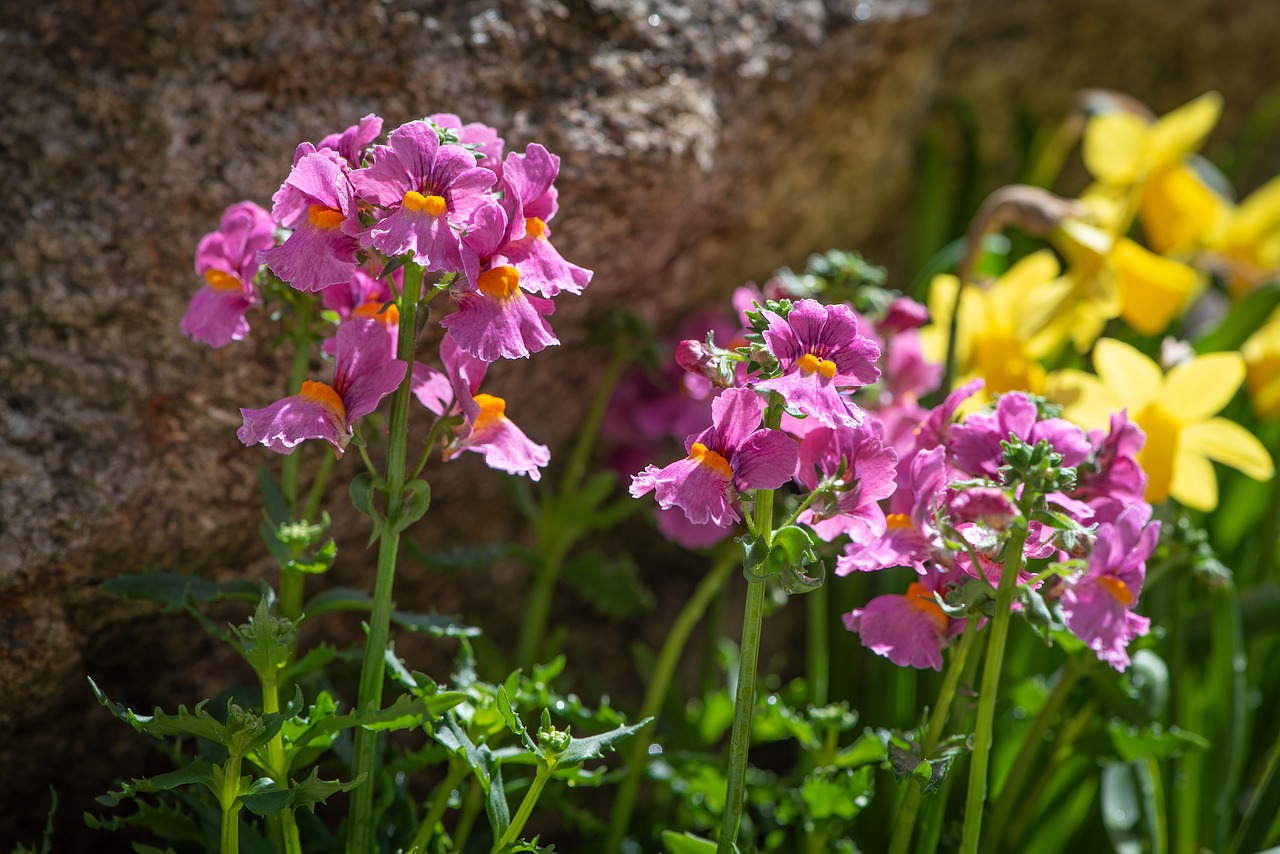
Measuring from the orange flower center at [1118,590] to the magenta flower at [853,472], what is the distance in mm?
166

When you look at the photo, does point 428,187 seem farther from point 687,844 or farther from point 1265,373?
point 1265,373

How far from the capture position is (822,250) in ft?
5.44

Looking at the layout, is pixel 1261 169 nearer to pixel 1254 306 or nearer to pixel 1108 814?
pixel 1254 306

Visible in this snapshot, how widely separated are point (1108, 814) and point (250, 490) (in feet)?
3.13

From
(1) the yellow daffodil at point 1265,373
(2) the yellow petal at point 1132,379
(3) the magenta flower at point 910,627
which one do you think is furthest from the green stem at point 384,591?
(1) the yellow daffodil at point 1265,373

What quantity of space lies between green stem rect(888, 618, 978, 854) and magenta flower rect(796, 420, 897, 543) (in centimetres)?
10

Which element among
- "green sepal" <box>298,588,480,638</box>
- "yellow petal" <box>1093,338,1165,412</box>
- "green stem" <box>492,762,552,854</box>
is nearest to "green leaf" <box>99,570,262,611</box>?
"green sepal" <box>298,588,480,638</box>

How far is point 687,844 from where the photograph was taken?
864mm

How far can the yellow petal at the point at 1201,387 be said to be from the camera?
1.13 meters

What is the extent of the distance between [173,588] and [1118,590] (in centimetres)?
75

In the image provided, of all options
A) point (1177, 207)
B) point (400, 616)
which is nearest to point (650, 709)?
point (400, 616)

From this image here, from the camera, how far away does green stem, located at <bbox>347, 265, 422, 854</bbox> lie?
778 mm

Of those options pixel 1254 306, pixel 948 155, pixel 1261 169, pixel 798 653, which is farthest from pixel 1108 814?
pixel 1261 169

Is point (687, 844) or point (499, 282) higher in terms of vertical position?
point (499, 282)
